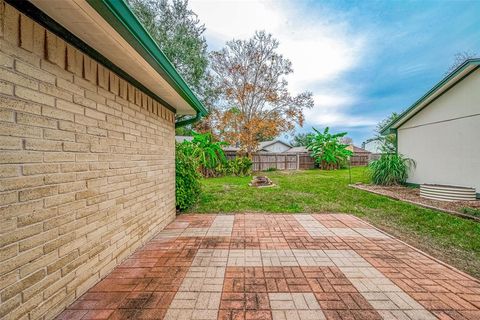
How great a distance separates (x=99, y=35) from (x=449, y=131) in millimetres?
10186

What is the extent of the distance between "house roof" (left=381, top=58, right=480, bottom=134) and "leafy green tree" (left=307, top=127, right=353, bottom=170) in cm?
949

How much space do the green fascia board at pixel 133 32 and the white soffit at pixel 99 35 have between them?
0.21 ft

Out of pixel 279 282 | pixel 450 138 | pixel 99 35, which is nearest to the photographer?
pixel 99 35

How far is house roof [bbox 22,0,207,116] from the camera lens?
5.20 ft

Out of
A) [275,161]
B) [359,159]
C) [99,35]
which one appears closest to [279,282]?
[99,35]

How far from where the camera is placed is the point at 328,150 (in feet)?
63.3

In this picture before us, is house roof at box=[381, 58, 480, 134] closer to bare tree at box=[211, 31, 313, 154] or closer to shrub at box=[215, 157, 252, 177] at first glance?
bare tree at box=[211, 31, 313, 154]

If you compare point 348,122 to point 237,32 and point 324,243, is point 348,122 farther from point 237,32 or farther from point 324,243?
point 324,243

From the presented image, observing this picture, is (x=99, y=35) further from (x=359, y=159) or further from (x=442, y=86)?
(x=359, y=159)

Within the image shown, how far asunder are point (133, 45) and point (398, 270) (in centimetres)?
395

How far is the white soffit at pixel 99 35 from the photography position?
1.60 m

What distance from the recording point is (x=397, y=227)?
4.45m

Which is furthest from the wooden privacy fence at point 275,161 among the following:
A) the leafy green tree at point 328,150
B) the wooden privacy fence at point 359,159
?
the wooden privacy fence at point 359,159

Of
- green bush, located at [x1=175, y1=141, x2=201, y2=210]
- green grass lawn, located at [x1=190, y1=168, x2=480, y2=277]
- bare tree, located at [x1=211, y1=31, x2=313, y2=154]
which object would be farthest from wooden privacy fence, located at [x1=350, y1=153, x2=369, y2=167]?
green bush, located at [x1=175, y1=141, x2=201, y2=210]
